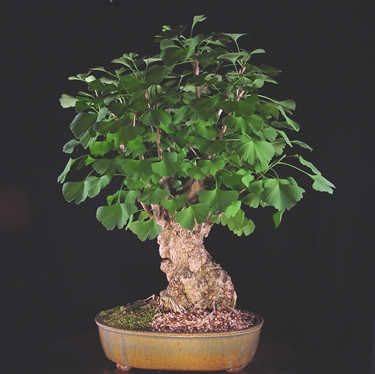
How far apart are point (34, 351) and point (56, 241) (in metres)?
0.46

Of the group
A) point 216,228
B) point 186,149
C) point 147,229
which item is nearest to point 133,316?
point 147,229

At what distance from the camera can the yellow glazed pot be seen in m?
2.01

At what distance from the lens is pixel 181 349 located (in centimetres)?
201

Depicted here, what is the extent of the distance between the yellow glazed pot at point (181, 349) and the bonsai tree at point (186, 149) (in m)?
0.17

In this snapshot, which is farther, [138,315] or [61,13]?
[61,13]

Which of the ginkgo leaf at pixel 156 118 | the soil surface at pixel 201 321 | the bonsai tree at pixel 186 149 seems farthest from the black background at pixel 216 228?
the ginkgo leaf at pixel 156 118

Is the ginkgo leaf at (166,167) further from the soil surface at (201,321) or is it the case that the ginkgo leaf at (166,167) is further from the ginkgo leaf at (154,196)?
the soil surface at (201,321)

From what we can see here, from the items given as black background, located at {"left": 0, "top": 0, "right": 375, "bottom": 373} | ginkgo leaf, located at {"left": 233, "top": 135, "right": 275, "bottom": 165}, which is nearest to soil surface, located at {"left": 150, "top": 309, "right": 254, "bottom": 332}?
ginkgo leaf, located at {"left": 233, "top": 135, "right": 275, "bottom": 165}

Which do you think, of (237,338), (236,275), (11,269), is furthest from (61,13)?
(237,338)

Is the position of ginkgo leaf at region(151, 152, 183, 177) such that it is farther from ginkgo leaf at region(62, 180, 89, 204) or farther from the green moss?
the green moss

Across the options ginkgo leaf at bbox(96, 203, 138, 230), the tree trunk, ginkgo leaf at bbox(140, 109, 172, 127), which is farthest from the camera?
the tree trunk

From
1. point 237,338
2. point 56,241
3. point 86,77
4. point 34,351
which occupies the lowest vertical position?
point 34,351

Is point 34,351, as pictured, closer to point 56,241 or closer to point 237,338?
point 56,241

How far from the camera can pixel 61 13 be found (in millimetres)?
2924
